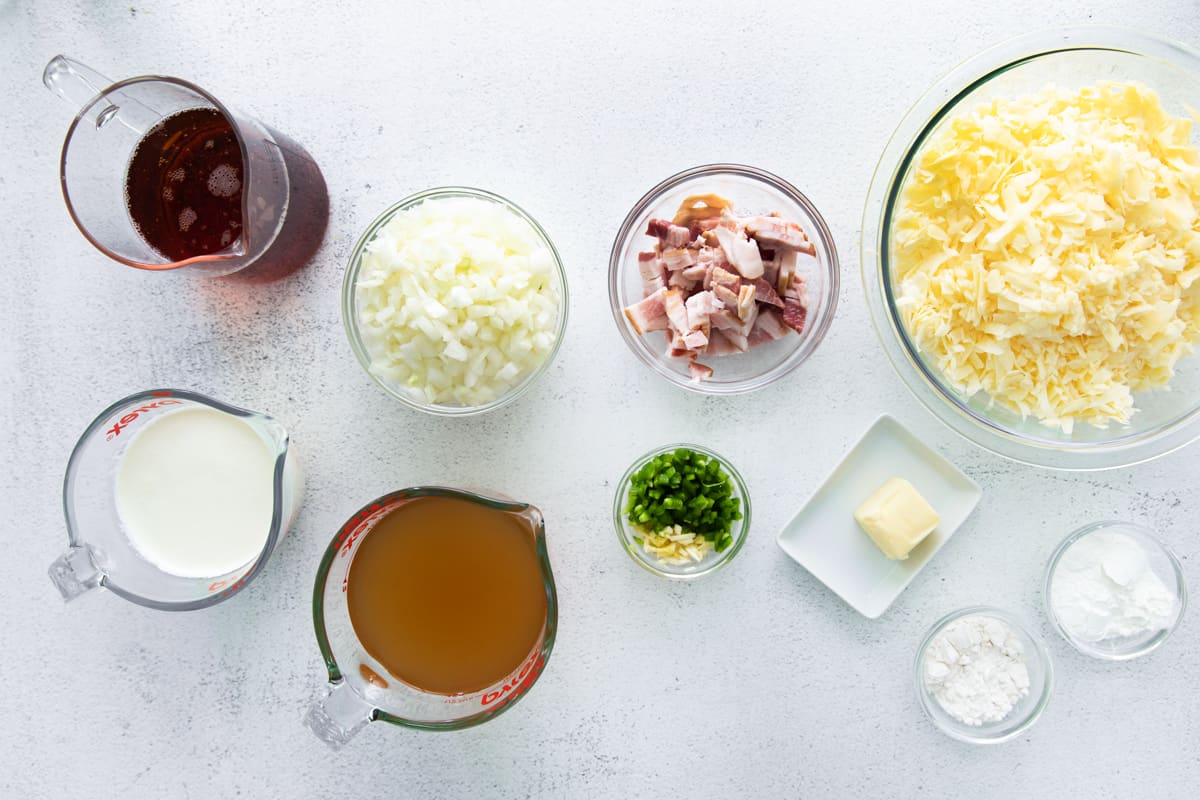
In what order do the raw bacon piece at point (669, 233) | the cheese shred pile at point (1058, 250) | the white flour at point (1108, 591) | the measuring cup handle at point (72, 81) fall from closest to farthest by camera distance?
the cheese shred pile at point (1058, 250), the measuring cup handle at point (72, 81), the raw bacon piece at point (669, 233), the white flour at point (1108, 591)

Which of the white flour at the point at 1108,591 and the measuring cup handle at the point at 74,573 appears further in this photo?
the white flour at the point at 1108,591

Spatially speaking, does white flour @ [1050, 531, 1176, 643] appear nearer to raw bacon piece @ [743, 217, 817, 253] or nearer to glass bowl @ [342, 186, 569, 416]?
raw bacon piece @ [743, 217, 817, 253]

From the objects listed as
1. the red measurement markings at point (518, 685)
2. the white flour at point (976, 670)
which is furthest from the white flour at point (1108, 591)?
the red measurement markings at point (518, 685)

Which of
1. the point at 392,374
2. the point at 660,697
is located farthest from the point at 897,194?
the point at 660,697

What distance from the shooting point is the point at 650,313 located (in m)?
1.41

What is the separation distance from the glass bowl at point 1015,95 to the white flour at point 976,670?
372mm

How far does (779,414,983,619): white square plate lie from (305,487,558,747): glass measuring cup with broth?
1.80ft

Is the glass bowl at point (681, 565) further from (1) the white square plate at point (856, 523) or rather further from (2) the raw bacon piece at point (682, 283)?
(2) the raw bacon piece at point (682, 283)

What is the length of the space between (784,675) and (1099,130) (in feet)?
3.70

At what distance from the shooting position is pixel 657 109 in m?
1.53

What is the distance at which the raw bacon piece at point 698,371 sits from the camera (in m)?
1.43

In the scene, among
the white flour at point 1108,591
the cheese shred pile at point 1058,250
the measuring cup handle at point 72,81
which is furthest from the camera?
the white flour at point 1108,591

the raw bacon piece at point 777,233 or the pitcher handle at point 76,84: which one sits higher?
the raw bacon piece at point 777,233

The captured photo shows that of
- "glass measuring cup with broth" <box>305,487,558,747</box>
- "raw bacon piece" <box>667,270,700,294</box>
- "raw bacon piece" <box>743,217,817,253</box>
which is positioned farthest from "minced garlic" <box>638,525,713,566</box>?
"raw bacon piece" <box>743,217,817,253</box>
